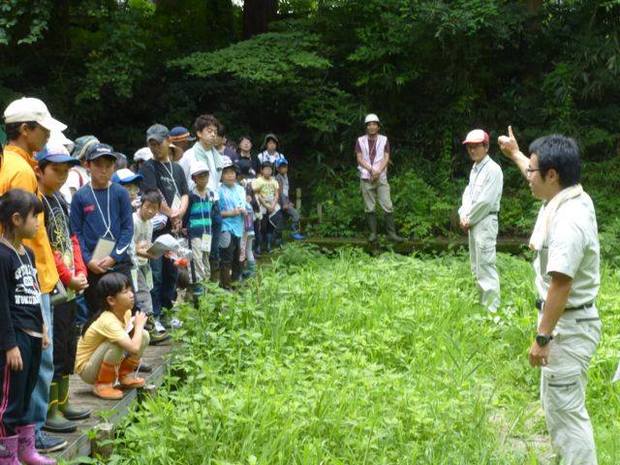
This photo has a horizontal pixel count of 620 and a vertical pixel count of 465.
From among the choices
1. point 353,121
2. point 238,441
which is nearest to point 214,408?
point 238,441

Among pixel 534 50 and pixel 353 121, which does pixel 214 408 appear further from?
pixel 534 50

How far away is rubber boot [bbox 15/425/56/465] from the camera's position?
400 cm

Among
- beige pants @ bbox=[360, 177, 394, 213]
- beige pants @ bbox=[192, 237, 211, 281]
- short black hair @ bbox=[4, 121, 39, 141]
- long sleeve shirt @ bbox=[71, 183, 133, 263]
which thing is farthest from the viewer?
beige pants @ bbox=[360, 177, 394, 213]

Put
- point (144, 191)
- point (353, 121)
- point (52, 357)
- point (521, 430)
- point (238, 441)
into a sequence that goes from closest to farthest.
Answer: point (52, 357) → point (238, 441) → point (521, 430) → point (144, 191) → point (353, 121)

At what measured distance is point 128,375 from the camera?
532 centimetres

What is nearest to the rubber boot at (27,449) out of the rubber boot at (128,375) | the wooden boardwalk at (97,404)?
the wooden boardwalk at (97,404)

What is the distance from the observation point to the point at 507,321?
7.90 meters

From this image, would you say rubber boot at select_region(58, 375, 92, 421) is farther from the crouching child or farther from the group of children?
the crouching child

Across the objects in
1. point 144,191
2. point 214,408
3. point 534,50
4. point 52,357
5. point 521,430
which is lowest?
point 521,430

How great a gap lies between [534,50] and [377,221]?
192 inches

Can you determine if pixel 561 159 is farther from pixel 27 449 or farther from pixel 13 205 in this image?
pixel 27 449

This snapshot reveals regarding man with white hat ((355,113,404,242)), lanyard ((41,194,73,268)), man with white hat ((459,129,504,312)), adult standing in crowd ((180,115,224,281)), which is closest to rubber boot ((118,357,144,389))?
lanyard ((41,194,73,268))

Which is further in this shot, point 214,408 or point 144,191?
point 144,191

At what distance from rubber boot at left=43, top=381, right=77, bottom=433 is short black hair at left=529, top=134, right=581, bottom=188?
270 cm
